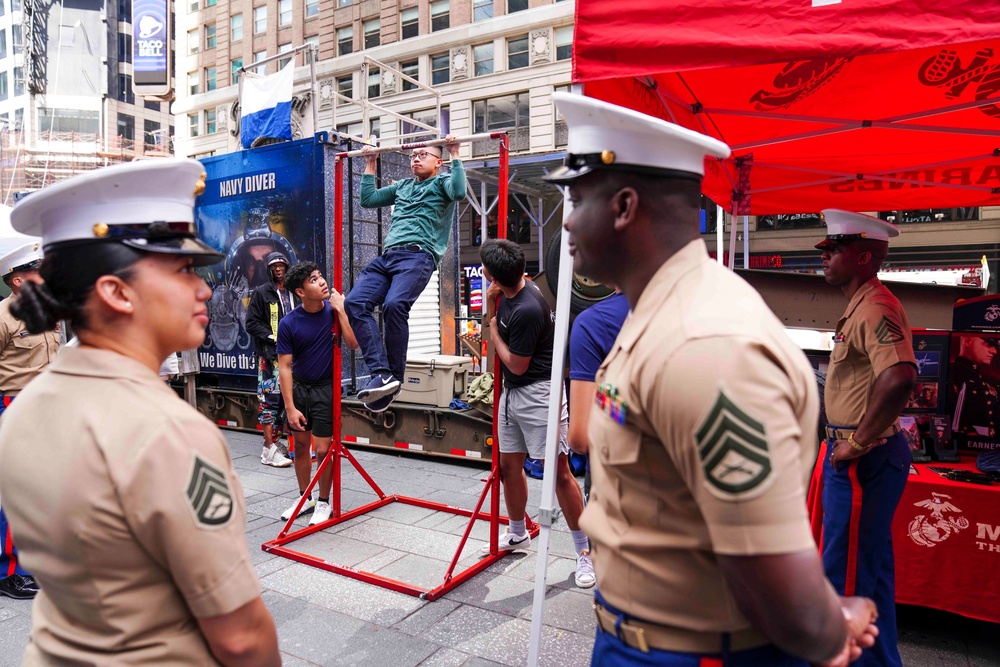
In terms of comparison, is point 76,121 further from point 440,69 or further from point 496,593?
point 496,593

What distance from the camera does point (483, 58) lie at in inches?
1066

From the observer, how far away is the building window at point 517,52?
2603 cm

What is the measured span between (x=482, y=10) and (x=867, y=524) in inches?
1103

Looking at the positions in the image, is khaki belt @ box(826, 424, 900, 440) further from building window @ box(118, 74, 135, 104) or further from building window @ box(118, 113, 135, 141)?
building window @ box(118, 74, 135, 104)

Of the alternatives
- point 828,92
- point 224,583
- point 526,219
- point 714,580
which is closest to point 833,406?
point 828,92

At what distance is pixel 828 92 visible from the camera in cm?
388

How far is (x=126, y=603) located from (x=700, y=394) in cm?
110

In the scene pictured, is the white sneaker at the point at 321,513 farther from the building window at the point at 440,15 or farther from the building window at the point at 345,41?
the building window at the point at 345,41

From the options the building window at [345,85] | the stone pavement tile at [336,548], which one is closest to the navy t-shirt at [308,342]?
the stone pavement tile at [336,548]

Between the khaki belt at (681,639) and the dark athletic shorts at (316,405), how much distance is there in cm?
472

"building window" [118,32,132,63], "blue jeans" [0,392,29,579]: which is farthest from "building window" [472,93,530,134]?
"building window" [118,32,132,63]

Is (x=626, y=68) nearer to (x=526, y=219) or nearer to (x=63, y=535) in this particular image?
(x=63, y=535)

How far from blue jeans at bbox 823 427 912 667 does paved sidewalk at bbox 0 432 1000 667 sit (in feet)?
2.26

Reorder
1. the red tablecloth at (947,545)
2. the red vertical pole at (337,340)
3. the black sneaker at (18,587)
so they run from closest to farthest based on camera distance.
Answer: the red tablecloth at (947,545) → the black sneaker at (18,587) → the red vertical pole at (337,340)
